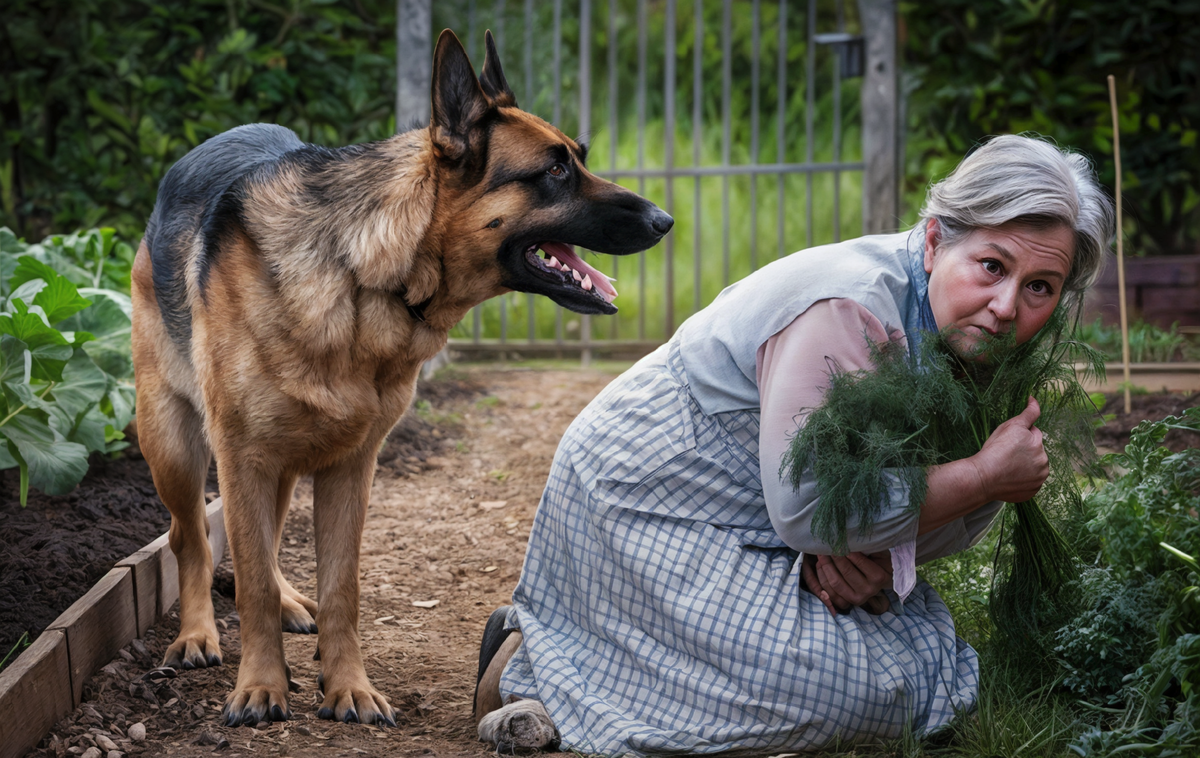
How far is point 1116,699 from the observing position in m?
2.18

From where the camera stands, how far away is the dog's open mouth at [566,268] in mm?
2672

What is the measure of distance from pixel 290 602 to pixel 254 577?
0.75m

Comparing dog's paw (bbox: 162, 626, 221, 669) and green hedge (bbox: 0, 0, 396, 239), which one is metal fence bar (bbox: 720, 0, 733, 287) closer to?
green hedge (bbox: 0, 0, 396, 239)

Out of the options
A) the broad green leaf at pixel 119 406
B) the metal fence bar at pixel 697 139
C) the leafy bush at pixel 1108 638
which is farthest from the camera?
the metal fence bar at pixel 697 139

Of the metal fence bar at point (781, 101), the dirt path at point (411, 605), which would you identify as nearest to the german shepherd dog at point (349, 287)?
the dirt path at point (411, 605)

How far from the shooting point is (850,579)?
2.29 metres

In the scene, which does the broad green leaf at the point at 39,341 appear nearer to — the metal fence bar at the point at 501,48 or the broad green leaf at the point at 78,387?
the broad green leaf at the point at 78,387

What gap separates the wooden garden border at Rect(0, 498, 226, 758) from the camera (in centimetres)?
223

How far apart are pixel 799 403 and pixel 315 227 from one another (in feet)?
4.45

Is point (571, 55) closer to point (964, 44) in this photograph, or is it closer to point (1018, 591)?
point (964, 44)

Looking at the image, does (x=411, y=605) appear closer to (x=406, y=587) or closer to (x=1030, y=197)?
(x=406, y=587)

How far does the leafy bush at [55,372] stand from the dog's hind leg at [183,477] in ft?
0.68

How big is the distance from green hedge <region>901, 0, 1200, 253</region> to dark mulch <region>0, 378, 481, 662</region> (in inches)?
214

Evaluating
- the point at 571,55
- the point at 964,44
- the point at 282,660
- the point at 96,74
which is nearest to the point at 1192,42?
the point at 964,44
